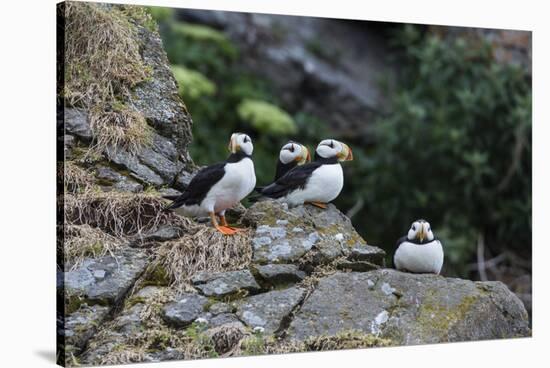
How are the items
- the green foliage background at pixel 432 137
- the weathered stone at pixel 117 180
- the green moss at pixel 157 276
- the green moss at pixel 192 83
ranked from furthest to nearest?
the green foliage background at pixel 432 137
the green moss at pixel 192 83
the weathered stone at pixel 117 180
the green moss at pixel 157 276

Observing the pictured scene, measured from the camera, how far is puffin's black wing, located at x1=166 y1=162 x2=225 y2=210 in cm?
665

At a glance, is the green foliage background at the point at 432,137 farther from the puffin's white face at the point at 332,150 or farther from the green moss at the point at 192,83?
the puffin's white face at the point at 332,150

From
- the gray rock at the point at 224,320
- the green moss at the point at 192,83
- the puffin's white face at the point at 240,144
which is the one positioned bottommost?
the gray rock at the point at 224,320

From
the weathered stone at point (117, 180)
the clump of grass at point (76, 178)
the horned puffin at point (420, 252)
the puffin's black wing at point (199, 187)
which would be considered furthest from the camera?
the horned puffin at point (420, 252)

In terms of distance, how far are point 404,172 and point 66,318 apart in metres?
6.80

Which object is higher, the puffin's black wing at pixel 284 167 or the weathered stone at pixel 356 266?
the puffin's black wing at pixel 284 167

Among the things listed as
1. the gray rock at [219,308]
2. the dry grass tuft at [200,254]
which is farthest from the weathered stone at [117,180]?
the gray rock at [219,308]

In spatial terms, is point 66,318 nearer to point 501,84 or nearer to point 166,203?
point 166,203

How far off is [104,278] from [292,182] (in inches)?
69.5

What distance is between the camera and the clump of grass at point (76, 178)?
6289 millimetres

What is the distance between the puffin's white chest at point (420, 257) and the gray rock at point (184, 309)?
1.79 metres

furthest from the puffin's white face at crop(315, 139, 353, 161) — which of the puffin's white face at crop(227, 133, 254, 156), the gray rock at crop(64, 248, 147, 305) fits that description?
the gray rock at crop(64, 248, 147, 305)

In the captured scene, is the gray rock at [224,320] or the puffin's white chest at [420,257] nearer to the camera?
Answer: the gray rock at [224,320]

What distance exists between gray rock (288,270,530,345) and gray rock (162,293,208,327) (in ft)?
2.61
